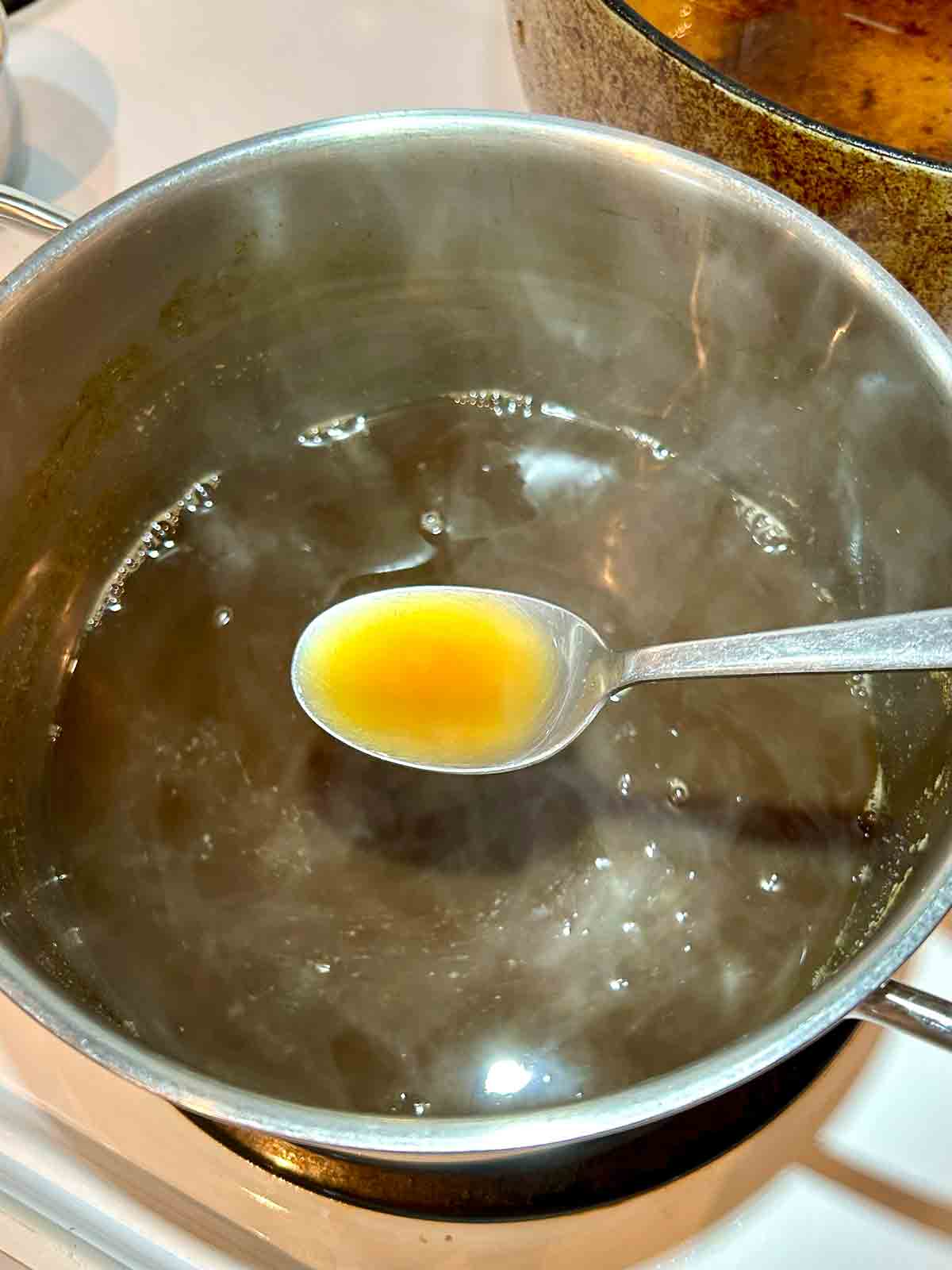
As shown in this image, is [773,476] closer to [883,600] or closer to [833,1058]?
[883,600]

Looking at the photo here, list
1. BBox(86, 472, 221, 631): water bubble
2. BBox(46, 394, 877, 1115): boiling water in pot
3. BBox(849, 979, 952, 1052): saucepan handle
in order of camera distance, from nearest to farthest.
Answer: BBox(849, 979, 952, 1052): saucepan handle → BBox(46, 394, 877, 1115): boiling water in pot → BBox(86, 472, 221, 631): water bubble

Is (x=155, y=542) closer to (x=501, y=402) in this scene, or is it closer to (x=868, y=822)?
(x=501, y=402)

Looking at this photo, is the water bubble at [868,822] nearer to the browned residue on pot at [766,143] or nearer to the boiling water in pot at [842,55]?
the browned residue on pot at [766,143]

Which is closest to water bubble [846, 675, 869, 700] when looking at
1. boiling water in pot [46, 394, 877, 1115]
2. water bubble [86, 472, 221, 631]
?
boiling water in pot [46, 394, 877, 1115]

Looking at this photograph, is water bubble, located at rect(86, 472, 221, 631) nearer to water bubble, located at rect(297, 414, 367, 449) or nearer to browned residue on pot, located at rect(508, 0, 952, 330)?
water bubble, located at rect(297, 414, 367, 449)

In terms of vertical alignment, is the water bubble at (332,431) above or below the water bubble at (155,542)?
above

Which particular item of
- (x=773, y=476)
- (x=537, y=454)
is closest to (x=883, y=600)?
(x=773, y=476)

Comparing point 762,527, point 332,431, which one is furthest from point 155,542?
point 762,527

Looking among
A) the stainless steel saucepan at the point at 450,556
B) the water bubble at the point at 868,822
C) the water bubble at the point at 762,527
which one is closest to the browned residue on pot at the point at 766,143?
the stainless steel saucepan at the point at 450,556
